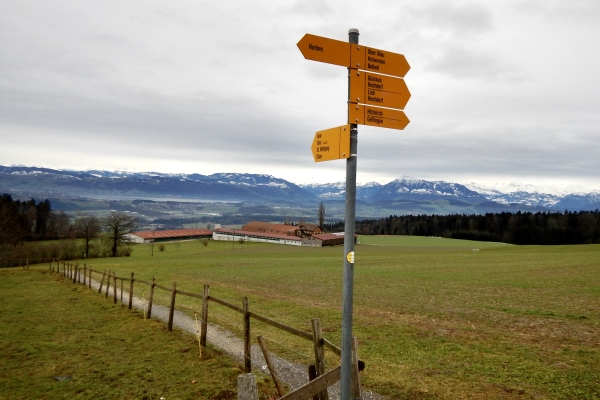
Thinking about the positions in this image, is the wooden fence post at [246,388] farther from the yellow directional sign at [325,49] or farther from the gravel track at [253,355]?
the yellow directional sign at [325,49]

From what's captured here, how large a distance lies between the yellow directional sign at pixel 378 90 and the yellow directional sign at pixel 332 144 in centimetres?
39

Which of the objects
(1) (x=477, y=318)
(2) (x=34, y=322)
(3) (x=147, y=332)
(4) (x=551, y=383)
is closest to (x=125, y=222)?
(2) (x=34, y=322)

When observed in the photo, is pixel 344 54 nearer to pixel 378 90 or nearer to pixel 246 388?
pixel 378 90

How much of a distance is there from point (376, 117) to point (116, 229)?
282ft

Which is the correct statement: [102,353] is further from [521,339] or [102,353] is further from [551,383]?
[521,339]

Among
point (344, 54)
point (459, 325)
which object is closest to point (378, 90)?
point (344, 54)

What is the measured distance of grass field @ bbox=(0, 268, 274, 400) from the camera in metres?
9.48

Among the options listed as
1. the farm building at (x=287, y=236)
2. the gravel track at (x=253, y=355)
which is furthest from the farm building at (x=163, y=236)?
the gravel track at (x=253, y=355)

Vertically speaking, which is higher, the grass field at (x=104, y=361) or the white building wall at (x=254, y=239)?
the grass field at (x=104, y=361)

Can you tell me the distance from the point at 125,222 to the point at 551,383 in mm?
86124

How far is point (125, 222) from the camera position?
83.1m

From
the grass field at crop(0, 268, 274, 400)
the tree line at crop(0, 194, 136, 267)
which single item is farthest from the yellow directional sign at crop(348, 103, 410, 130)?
the tree line at crop(0, 194, 136, 267)

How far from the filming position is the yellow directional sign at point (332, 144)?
14.2ft

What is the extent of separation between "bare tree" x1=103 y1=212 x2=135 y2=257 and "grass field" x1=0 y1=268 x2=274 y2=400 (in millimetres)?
65514
